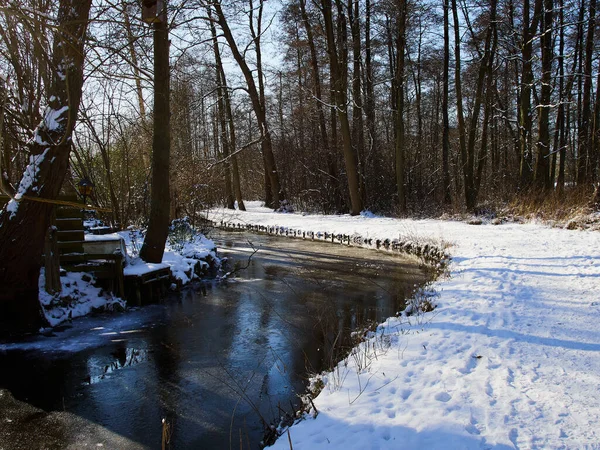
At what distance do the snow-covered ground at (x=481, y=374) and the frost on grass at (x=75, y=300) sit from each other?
4.65 metres

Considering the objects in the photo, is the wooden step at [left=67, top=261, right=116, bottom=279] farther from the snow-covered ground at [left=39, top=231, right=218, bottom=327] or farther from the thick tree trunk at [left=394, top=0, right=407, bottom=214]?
the thick tree trunk at [left=394, top=0, right=407, bottom=214]

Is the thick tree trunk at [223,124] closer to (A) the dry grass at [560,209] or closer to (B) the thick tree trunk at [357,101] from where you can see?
(B) the thick tree trunk at [357,101]

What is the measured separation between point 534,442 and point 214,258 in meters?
9.32

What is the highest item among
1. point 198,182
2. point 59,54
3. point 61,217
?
point 59,54

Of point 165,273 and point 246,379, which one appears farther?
point 165,273

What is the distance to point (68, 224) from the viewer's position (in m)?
7.69

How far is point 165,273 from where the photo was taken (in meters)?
8.94

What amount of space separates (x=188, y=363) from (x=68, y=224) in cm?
388

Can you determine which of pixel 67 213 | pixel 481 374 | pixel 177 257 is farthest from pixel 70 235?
pixel 481 374

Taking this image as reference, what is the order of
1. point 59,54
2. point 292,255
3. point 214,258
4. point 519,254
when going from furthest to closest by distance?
point 292,255 → point 214,258 → point 519,254 → point 59,54

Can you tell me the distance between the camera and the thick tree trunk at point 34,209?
233 inches

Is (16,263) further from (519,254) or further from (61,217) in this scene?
(519,254)

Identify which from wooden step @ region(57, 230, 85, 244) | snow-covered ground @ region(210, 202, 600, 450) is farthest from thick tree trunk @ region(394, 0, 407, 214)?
wooden step @ region(57, 230, 85, 244)

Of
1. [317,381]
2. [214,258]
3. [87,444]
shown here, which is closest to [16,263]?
[87,444]
